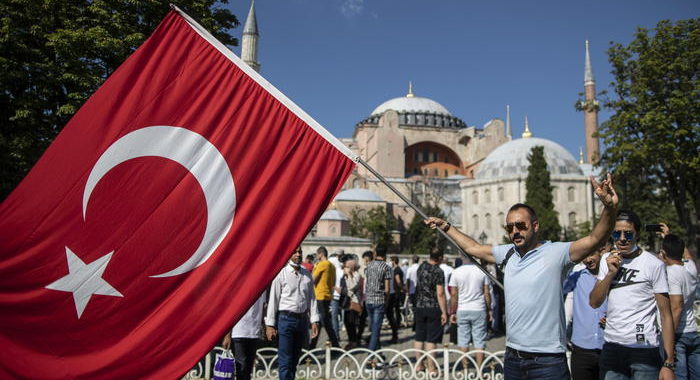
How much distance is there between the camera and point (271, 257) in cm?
308

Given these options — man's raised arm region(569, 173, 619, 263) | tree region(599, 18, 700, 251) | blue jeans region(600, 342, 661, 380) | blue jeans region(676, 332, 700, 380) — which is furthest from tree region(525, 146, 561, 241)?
man's raised arm region(569, 173, 619, 263)

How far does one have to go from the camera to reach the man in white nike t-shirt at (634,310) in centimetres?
332

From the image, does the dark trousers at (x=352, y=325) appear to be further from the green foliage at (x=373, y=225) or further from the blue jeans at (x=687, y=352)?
the green foliage at (x=373, y=225)

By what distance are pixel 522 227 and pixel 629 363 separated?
130cm

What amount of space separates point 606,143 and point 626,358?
1866cm

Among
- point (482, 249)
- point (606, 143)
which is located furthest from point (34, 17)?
point (606, 143)

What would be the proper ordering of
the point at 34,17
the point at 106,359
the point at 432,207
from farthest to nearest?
1. the point at 432,207
2. the point at 34,17
3. the point at 106,359

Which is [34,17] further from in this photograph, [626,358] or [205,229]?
[626,358]

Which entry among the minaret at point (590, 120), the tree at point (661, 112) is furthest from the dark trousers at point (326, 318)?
the minaret at point (590, 120)

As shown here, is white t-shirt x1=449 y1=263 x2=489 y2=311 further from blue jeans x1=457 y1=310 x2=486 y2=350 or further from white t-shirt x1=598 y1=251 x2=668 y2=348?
white t-shirt x1=598 y1=251 x2=668 y2=348

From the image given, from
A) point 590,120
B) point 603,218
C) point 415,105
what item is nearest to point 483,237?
point 590,120

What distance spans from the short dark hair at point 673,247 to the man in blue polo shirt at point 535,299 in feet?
6.47

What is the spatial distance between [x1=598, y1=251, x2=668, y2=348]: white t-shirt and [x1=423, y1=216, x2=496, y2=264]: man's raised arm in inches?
29.8

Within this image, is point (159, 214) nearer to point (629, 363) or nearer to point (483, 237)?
point (629, 363)
